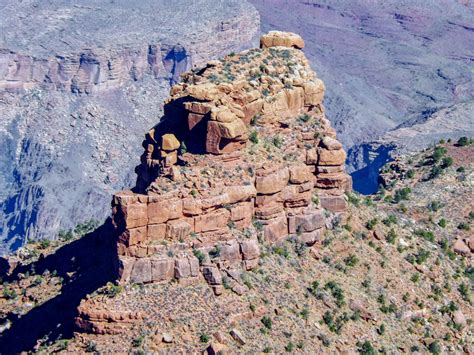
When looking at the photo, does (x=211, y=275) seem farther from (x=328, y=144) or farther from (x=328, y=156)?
(x=328, y=144)

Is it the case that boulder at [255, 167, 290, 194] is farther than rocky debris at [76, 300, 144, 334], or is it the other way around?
Answer: boulder at [255, 167, 290, 194]

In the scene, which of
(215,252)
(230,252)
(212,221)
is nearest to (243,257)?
(230,252)

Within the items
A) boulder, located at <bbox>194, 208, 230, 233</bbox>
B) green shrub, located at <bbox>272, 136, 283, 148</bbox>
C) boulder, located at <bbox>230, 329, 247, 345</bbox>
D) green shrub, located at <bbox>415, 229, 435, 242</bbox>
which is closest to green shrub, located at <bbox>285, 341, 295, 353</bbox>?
boulder, located at <bbox>230, 329, 247, 345</bbox>

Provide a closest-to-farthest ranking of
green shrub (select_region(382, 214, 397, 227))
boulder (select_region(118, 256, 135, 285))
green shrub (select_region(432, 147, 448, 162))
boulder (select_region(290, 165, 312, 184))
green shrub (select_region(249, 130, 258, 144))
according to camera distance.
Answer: boulder (select_region(118, 256, 135, 285))
green shrub (select_region(249, 130, 258, 144))
boulder (select_region(290, 165, 312, 184))
green shrub (select_region(382, 214, 397, 227))
green shrub (select_region(432, 147, 448, 162))

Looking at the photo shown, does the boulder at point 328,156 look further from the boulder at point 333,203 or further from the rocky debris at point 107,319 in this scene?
the rocky debris at point 107,319

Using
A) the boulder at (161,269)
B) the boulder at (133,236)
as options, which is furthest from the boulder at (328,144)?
the boulder at (133,236)

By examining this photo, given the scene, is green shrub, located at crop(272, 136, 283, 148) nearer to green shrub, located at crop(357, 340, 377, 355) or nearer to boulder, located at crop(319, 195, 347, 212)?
boulder, located at crop(319, 195, 347, 212)
